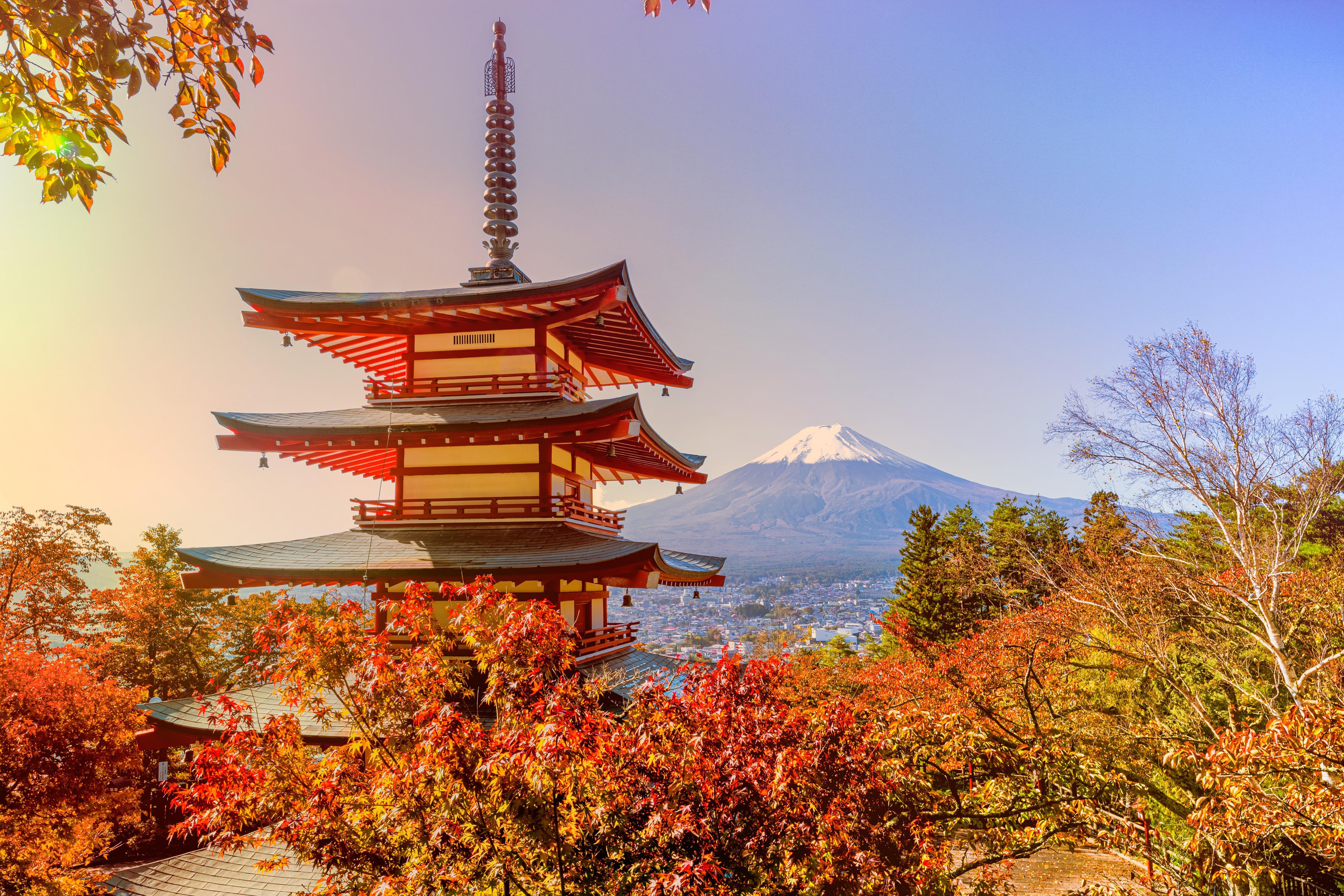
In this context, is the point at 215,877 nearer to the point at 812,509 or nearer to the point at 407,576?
the point at 407,576

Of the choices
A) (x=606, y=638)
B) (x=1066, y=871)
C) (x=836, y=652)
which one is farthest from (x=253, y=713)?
(x=836, y=652)

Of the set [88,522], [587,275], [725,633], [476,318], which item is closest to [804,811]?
[587,275]

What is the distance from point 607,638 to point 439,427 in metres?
4.69

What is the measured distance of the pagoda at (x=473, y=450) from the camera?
373 inches

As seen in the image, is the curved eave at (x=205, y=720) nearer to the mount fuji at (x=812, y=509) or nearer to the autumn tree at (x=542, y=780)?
the autumn tree at (x=542, y=780)

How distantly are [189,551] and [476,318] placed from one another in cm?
568

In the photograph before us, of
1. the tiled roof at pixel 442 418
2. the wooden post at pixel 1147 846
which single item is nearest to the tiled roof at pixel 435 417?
the tiled roof at pixel 442 418

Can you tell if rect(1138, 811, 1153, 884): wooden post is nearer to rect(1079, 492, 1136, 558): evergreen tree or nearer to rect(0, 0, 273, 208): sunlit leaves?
rect(1079, 492, 1136, 558): evergreen tree

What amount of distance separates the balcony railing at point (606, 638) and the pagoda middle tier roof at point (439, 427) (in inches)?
106

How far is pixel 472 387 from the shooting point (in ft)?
38.1

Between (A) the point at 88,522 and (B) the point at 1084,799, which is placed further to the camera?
(A) the point at 88,522

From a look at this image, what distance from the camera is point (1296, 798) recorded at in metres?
5.95

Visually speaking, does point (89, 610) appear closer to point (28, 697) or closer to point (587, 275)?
point (28, 697)

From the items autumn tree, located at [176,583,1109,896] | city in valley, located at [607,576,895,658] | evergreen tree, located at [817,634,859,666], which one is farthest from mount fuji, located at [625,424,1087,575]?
autumn tree, located at [176,583,1109,896]
